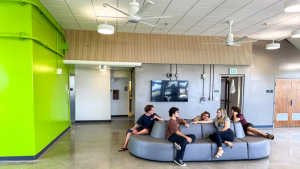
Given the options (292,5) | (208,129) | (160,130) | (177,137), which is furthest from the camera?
(208,129)

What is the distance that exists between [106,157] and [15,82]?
2.50m

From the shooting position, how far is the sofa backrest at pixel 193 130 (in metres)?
4.30

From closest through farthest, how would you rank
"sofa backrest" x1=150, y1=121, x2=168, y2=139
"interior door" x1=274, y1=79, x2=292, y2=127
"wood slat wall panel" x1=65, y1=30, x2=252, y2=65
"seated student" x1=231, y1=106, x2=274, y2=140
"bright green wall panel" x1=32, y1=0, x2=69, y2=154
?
"bright green wall panel" x1=32, y1=0, x2=69, y2=154 → "sofa backrest" x1=150, y1=121, x2=168, y2=139 → "seated student" x1=231, y1=106, x2=274, y2=140 → "wood slat wall panel" x1=65, y1=30, x2=252, y2=65 → "interior door" x1=274, y1=79, x2=292, y2=127

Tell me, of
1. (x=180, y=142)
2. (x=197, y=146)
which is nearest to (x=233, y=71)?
(x=197, y=146)

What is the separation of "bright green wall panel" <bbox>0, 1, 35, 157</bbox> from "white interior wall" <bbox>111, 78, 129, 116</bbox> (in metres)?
5.59

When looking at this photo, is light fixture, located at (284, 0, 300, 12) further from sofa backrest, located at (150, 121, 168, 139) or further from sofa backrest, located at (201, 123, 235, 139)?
sofa backrest, located at (150, 121, 168, 139)

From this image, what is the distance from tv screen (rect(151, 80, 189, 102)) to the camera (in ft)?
22.2

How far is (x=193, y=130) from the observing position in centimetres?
435

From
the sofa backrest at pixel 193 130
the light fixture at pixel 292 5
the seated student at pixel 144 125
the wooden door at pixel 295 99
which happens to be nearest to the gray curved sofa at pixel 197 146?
the sofa backrest at pixel 193 130

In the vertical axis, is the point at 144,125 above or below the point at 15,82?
below

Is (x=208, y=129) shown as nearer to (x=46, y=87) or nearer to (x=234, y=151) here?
(x=234, y=151)

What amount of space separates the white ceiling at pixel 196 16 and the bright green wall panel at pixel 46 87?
1.94 feet

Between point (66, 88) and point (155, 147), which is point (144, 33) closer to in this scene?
point (66, 88)

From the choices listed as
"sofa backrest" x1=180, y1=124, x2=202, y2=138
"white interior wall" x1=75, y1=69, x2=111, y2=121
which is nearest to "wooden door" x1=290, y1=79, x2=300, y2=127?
"sofa backrest" x1=180, y1=124, x2=202, y2=138
